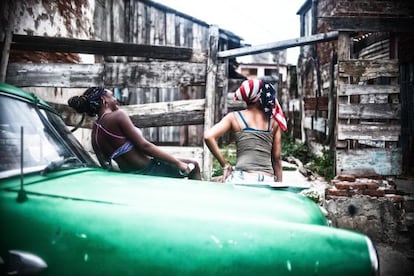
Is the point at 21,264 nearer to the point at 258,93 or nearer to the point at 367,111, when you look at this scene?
the point at 258,93

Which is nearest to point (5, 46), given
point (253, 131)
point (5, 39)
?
point (5, 39)

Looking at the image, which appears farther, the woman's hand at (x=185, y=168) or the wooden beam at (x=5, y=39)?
the wooden beam at (x=5, y=39)

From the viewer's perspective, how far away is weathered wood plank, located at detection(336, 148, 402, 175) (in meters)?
4.21

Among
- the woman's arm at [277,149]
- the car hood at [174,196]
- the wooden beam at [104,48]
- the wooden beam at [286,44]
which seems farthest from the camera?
the wooden beam at [286,44]

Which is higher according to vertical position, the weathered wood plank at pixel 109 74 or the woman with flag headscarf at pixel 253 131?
the weathered wood plank at pixel 109 74

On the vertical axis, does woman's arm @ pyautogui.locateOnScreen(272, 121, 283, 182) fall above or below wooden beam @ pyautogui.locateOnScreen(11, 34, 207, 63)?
below

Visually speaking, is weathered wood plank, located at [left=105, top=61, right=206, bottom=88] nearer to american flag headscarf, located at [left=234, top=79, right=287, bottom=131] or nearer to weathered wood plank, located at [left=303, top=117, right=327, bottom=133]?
american flag headscarf, located at [left=234, top=79, right=287, bottom=131]

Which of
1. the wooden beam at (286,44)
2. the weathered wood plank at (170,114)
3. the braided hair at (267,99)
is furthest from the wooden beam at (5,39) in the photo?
the braided hair at (267,99)

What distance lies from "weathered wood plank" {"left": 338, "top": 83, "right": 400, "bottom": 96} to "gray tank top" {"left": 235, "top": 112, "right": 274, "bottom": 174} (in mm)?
1886

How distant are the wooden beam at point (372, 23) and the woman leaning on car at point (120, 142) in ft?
9.03

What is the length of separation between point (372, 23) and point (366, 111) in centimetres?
108

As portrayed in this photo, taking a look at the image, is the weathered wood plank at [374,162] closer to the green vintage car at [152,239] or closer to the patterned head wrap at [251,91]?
the patterned head wrap at [251,91]

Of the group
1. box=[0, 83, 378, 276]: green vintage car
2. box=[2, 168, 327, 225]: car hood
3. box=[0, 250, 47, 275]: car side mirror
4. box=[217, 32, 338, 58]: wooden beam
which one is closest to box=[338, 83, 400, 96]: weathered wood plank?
box=[217, 32, 338, 58]: wooden beam

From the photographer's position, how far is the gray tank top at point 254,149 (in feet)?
9.28
